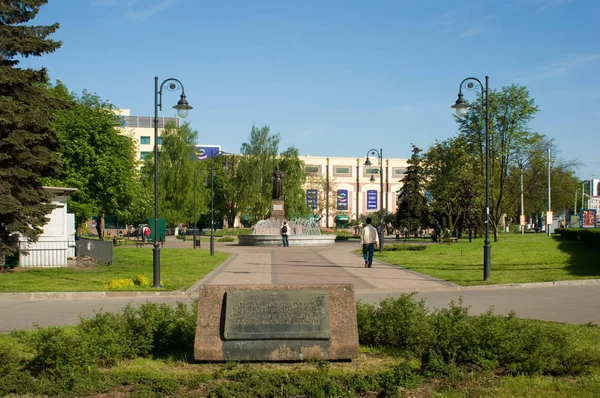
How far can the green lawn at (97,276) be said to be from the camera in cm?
1728

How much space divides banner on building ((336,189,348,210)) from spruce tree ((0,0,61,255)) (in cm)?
8883

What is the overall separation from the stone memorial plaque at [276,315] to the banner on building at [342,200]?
10192 cm

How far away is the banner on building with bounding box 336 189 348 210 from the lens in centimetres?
11125

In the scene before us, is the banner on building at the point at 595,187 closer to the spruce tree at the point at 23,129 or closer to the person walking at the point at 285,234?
the person walking at the point at 285,234

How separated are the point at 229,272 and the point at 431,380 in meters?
16.7

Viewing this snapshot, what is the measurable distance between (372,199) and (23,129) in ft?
328

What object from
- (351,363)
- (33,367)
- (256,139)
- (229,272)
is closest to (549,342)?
(351,363)

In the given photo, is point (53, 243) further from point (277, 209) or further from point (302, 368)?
point (277, 209)

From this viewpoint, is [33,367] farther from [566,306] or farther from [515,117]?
[515,117]

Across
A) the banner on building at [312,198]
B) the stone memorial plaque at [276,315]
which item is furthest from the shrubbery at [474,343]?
the banner on building at [312,198]

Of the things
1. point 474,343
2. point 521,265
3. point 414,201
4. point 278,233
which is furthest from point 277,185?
point 474,343

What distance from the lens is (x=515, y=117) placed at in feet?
152

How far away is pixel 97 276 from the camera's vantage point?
67.9 feet

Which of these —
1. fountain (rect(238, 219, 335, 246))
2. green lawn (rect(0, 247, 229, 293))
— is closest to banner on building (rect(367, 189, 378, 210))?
fountain (rect(238, 219, 335, 246))
